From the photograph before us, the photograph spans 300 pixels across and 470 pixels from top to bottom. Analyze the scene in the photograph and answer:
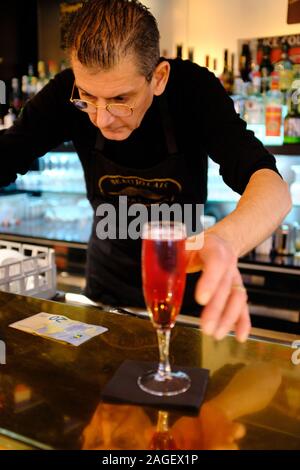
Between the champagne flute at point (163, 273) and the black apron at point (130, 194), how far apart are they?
100 centimetres

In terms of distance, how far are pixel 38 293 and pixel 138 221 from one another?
525 mm

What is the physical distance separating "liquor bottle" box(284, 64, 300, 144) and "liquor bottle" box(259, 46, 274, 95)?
0.44 ft

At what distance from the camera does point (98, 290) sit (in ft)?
7.31

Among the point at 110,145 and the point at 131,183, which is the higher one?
the point at 110,145

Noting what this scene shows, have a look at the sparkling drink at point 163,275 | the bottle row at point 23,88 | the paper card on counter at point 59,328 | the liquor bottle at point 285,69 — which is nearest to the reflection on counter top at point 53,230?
the bottle row at point 23,88

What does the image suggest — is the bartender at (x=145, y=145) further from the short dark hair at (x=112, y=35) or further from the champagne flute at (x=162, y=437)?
the champagne flute at (x=162, y=437)

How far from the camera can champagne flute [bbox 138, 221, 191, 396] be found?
2.61ft

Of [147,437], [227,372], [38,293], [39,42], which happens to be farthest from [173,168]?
[39,42]

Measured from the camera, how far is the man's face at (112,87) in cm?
126

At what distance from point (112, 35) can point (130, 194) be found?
2.50 ft

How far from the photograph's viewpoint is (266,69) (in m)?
2.79

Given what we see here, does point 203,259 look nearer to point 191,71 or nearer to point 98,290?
point 191,71

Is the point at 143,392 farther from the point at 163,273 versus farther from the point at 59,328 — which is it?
the point at 59,328
